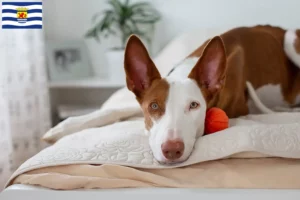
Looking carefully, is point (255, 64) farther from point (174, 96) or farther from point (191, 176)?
point (191, 176)

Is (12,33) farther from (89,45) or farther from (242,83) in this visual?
(242,83)

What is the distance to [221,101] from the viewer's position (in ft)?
4.89

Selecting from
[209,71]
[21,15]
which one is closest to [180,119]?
[209,71]

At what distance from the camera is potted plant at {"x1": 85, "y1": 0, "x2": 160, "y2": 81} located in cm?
285

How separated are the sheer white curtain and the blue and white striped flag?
0.05 m

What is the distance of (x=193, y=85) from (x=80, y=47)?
75.6 inches

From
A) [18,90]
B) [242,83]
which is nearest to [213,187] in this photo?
[242,83]

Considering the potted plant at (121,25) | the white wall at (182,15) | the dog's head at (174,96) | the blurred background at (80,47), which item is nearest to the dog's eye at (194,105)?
the dog's head at (174,96)

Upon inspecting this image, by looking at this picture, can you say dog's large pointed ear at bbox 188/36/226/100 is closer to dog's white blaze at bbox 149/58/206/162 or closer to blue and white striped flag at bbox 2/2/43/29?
dog's white blaze at bbox 149/58/206/162

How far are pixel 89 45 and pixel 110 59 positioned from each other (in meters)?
0.38

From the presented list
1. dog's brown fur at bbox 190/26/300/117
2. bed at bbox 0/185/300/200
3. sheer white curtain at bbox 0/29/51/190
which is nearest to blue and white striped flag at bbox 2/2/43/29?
sheer white curtain at bbox 0/29/51/190

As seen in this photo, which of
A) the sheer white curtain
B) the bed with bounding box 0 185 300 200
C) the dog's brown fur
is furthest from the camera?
the sheer white curtain

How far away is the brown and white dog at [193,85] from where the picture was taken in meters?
1.14

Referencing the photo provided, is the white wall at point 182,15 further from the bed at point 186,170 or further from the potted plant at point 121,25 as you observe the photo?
the bed at point 186,170
